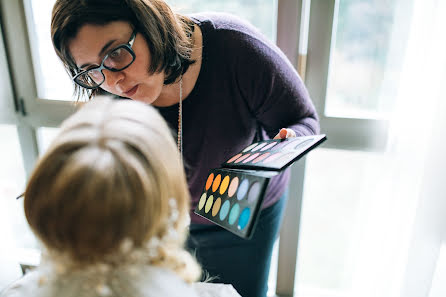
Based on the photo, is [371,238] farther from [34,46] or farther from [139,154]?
[34,46]

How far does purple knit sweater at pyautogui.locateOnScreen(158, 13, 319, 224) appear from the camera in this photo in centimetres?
70

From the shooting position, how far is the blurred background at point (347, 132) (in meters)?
0.76

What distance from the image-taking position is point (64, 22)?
0.57 m

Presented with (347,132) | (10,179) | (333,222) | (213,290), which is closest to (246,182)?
(213,290)

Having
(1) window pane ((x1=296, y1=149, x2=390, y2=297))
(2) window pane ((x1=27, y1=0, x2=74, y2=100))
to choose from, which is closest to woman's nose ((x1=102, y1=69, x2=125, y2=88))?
(2) window pane ((x1=27, y1=0, x2=74, y2=100))

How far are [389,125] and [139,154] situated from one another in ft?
2.35

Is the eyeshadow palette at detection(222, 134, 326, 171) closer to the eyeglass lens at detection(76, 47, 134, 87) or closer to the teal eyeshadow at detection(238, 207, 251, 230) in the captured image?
the teal eyeshadow at detection(238, 207, 251, 230)

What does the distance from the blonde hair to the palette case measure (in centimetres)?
13

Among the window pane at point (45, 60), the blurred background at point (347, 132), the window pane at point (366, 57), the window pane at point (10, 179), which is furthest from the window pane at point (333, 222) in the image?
the window pane at point (10, 179)

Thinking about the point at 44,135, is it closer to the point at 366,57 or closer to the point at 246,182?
the point at 246,182

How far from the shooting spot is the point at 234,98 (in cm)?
75

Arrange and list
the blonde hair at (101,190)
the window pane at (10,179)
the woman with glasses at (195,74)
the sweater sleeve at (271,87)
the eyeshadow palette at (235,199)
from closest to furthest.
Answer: the blonde hair at (101,190) → the eyeshadow palette at (235,199) → the woman with glasses at (195,74) → the sweater sleeve at (271,87) → the window pane at (10,179)

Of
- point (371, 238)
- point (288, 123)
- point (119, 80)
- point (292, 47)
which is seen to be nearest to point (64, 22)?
point (119, 80)

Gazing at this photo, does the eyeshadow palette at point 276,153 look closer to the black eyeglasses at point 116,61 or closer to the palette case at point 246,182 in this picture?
the palette case at point 246,182
